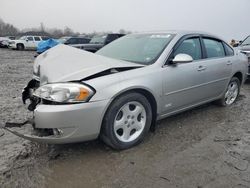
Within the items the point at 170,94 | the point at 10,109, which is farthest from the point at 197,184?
the point at 10,109

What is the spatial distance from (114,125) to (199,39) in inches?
88.2

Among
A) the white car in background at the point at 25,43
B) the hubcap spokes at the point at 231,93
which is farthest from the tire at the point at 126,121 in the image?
the white car in background at the point at 25,43

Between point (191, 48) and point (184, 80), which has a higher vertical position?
point (191, 48)

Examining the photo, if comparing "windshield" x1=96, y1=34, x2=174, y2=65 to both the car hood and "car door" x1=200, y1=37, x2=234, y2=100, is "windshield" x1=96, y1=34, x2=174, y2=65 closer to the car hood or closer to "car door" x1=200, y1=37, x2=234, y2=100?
the car hood

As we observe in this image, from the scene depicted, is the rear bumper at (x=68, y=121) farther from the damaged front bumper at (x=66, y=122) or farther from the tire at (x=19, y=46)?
the tire at (x=19, y=46)

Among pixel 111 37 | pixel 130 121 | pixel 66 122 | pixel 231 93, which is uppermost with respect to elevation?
pixel 111 37

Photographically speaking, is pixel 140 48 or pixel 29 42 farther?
pixel 29 42

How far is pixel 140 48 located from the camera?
3830 millimetres

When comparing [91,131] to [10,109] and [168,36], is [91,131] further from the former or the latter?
[10,109]

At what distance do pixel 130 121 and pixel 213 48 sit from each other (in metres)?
2.34

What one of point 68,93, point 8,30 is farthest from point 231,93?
point 8,30

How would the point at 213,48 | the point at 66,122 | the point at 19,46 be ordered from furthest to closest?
the point at 19,46, the point at 213,48, the point at 66,122

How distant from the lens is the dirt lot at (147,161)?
256 centimetres

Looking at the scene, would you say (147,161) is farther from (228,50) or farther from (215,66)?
(228,50)
